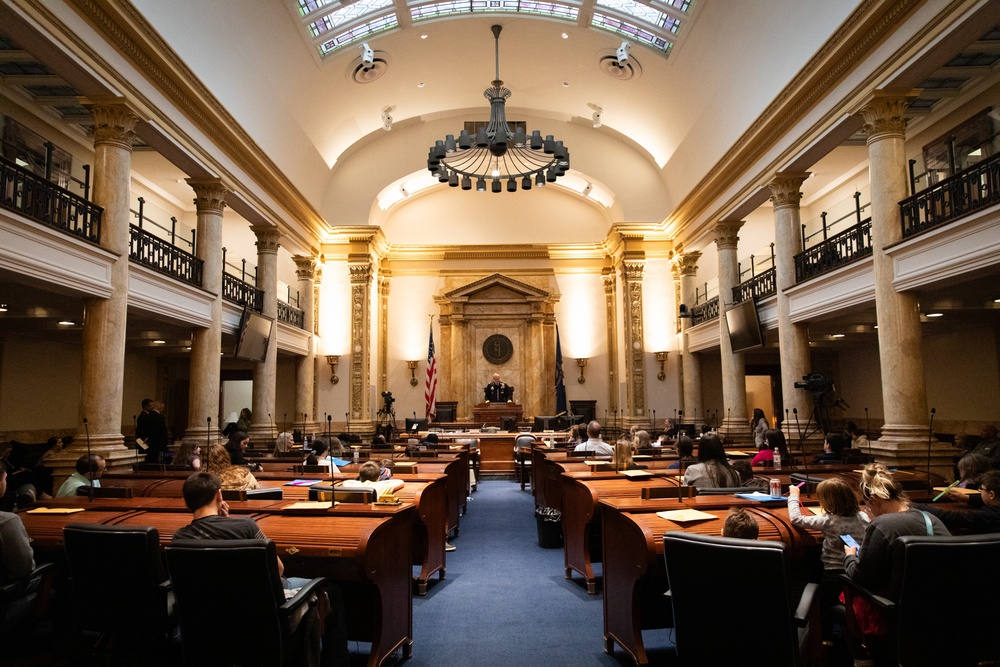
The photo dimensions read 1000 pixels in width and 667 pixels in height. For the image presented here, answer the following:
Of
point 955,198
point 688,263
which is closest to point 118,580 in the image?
point 955,198

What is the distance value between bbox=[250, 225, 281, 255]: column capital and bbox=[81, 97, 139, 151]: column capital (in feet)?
19.8

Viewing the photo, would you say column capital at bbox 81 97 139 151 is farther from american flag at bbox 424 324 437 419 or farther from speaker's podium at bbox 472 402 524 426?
speaker's podium at bbox 472 402 524 426

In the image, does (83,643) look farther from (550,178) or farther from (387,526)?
(550,178)

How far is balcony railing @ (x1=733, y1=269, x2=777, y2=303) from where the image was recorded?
13227mm

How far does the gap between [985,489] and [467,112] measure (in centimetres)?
1677

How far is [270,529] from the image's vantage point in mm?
3871

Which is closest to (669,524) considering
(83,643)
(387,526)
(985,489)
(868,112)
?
(387,526)

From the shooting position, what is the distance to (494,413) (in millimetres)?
19000

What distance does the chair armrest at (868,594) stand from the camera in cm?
284

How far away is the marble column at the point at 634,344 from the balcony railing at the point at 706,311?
1.75 metres

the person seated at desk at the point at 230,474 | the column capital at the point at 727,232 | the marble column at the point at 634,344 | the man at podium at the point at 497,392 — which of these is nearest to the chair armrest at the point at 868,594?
the person seated at desk at the point at 230,474

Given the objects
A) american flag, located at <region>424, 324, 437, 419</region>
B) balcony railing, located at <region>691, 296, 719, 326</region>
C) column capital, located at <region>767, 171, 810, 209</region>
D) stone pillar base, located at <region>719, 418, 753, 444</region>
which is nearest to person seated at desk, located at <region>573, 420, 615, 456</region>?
stone pillar base, located at <region>719, 418, 753, 444</region>

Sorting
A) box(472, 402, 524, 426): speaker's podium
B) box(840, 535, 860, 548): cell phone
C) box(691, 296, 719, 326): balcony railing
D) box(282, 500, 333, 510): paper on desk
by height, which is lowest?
box(840, 535, 860, 548): cell phone

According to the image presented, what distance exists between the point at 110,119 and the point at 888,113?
10.8m
